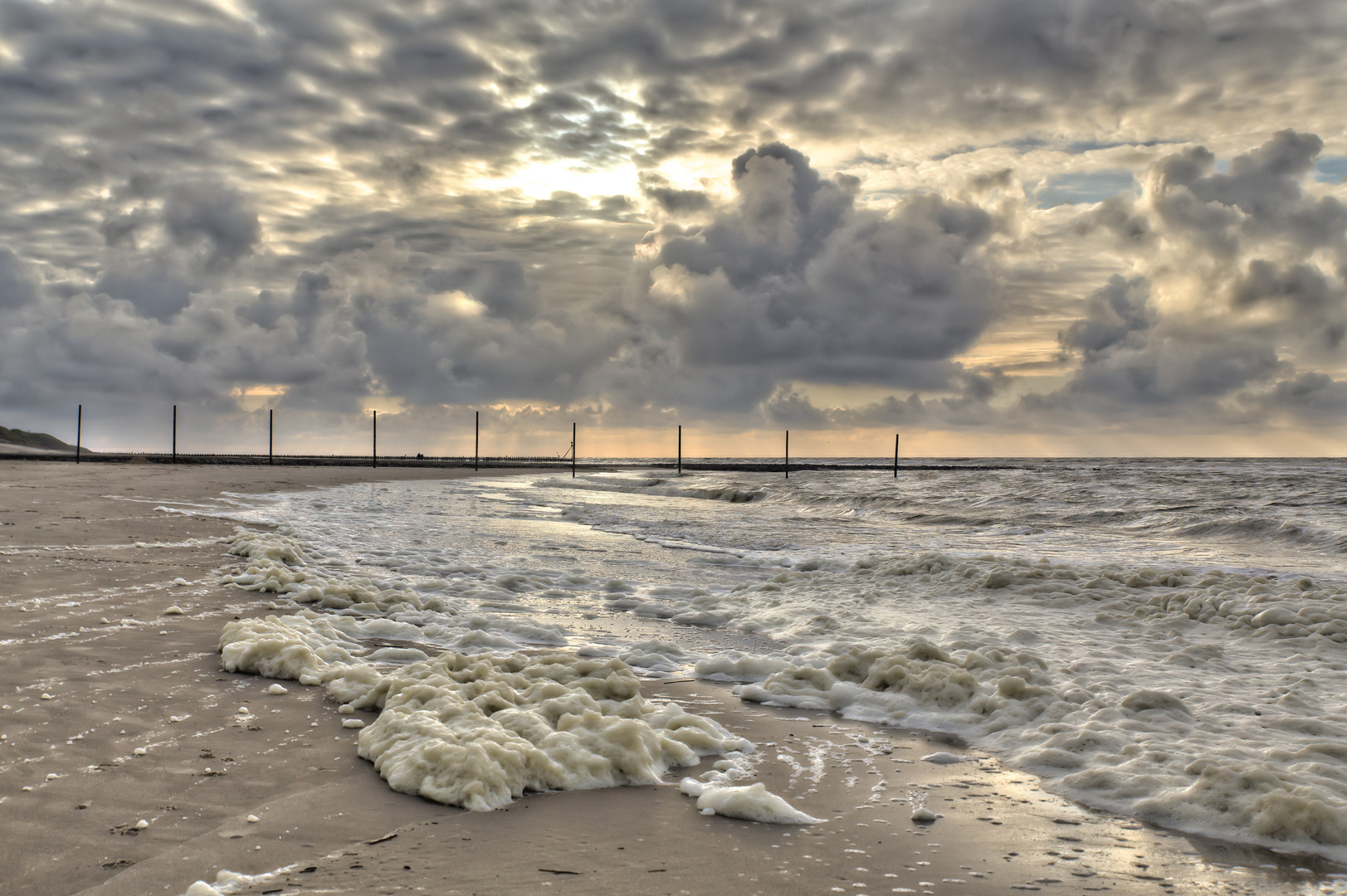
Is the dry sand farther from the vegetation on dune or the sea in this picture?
the vegetation on dune

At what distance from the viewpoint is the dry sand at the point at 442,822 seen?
2.47m

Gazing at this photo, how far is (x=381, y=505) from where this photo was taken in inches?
741

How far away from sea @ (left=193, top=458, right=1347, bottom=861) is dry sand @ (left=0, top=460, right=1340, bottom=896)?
0.45 meters

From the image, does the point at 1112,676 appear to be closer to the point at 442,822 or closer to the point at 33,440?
the point at 442,822

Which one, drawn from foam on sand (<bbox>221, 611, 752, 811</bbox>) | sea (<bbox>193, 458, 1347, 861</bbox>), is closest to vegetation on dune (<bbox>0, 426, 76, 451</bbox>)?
sea (<bbox>193, 458, 1347, 861</bbox>)

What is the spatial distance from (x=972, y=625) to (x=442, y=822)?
5.63 m

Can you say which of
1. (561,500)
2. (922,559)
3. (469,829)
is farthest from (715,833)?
(561,500)

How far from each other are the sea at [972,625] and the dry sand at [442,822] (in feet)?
1.47

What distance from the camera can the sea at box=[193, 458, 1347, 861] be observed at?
382cm

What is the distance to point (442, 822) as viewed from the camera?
2877 mm

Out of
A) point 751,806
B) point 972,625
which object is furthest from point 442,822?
point 972,625

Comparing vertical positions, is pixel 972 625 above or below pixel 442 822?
below

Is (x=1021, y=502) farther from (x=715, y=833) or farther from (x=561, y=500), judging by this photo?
(x=715, y=833)

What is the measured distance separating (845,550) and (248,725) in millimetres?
10312
